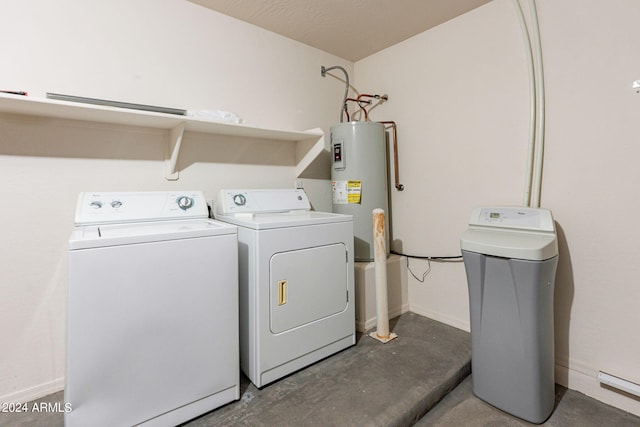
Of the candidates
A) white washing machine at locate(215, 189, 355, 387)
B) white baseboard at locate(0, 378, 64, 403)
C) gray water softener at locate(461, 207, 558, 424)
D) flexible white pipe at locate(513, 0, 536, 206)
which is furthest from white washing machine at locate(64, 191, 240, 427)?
flexible white pipe at locate(513, 0, 536, 206)

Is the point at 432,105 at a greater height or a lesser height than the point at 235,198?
greater

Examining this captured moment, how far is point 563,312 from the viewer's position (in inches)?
Answer: 67.4

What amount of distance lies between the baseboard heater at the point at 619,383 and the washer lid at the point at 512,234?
72 centimetres

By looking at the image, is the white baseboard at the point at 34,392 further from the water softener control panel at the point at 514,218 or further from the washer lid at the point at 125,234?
the water softener control panel at the point at 514,218

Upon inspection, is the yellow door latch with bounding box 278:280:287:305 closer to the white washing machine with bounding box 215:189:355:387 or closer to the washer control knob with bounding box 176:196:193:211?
the white washing machine with bounding box 215:189:355:387

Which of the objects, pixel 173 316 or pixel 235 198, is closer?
pixel 173 316

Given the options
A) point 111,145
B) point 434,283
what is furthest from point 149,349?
point 434,283

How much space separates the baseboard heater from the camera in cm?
146

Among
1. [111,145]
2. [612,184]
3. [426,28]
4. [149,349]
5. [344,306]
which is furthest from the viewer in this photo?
[426,28]

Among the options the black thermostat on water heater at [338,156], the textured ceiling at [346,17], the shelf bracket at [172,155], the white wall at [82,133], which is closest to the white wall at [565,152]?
the textured ceiling at [346,17]

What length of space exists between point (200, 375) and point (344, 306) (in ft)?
2.83

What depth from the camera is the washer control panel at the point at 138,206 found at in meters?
1.52

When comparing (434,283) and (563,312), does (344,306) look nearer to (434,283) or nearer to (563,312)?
(434,283)

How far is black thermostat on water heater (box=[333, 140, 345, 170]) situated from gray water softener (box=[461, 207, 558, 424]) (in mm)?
1041
